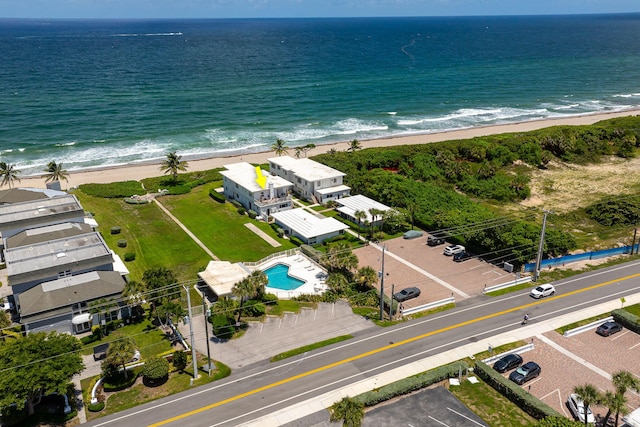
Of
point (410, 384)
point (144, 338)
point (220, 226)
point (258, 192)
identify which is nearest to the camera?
point (410, 384)

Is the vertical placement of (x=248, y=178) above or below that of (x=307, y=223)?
above

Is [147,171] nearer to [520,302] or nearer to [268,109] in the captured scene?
[268,109]

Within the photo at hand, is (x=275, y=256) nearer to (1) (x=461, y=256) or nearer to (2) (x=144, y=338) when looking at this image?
(2) (x=144, y=338)

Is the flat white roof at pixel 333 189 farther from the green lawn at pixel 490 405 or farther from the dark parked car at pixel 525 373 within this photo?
the dark parked car at pixel 525 373

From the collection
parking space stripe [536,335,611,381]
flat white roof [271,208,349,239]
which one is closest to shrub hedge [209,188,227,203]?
flat white roof [271,208,349,239]

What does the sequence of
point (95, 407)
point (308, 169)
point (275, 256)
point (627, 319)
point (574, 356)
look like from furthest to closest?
point (308, 169)
point (275, 256)
point (627, 319)
point (574, 356)
point (95, 407)

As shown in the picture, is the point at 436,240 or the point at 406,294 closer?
the point at 406,294

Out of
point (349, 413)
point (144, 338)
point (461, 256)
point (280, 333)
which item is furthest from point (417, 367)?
point (144, 338)
